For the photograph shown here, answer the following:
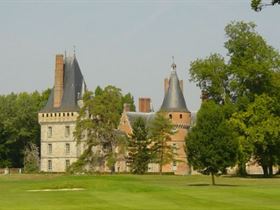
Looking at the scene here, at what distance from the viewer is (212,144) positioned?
46.7m

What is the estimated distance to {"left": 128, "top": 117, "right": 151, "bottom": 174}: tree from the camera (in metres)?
70.2

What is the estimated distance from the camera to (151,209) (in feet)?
78.6

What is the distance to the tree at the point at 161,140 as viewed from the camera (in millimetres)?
71250

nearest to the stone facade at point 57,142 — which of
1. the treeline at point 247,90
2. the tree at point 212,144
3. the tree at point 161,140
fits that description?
the tree at point 161,140

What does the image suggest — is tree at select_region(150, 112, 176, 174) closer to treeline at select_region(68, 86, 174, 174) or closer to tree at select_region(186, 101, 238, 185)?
treeline at select_region(68, 86, 174, 174)

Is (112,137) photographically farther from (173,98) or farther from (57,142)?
(57,142)

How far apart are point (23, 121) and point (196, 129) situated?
49858mm

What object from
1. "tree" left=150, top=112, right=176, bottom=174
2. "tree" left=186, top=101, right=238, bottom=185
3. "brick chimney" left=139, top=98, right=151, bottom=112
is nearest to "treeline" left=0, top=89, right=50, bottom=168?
"brick chimney" left=139, top=98, right=151, bottom=112

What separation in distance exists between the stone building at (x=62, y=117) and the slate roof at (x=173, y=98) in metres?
11.0

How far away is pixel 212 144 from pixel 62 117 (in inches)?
1653

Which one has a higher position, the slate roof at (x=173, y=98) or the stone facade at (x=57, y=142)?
the slate roof at (x=173, y=98)

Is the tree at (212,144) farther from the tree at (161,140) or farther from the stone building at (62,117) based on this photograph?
the stone building at (62,117)

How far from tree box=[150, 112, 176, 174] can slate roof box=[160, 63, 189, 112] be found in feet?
27.1

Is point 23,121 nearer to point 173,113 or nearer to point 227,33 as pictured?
point 173,113
